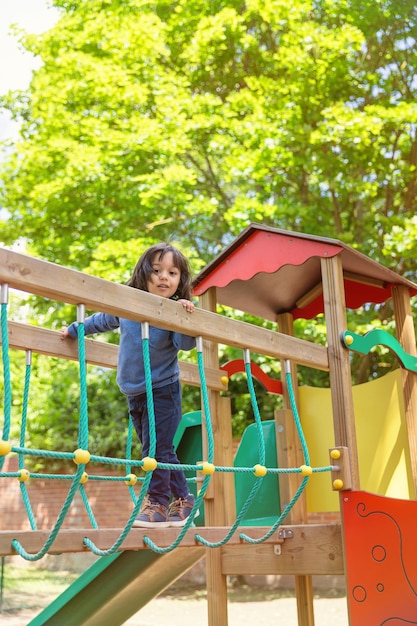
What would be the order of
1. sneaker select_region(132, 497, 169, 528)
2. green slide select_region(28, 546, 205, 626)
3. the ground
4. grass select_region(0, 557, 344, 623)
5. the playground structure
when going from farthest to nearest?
grass select_region(0, 557, 344, 623) → the ground → green slide select_region(28, 546, 205, 626) → sneaker select_region(132, 497, 169, 528) → the playground structure

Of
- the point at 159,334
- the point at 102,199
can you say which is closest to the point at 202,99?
the point at 102,199

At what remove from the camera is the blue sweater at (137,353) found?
2797 millimetres

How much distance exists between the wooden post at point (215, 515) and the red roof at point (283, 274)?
0.48 metres

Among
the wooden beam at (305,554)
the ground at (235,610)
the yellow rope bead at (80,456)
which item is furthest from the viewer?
the ground at (235,610)

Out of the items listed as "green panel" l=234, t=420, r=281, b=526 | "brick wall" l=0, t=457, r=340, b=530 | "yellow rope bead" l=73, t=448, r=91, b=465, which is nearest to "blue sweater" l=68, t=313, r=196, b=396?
"yellow rope bead" l=73, t=448, r=91, b=465

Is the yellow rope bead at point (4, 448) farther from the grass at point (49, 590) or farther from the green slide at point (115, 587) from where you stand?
the grass at point (49, 590)

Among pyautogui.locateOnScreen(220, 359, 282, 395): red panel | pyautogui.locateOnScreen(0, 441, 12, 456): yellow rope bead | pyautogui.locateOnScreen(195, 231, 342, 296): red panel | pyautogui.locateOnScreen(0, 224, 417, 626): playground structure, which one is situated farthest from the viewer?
pyautogui.locateOnScreen(220, 359, 282, 395): red panel

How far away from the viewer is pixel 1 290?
1.88 metres

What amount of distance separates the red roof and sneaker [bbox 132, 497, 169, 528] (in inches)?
58.7

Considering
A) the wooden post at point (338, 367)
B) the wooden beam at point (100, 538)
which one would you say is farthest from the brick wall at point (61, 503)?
the wooden beam at point (100, 538)

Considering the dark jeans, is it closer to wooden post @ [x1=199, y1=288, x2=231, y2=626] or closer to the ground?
wooden post @ [x1=199, y1=288, x2=231, y2=626]

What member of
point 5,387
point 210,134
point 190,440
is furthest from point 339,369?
point 210,134

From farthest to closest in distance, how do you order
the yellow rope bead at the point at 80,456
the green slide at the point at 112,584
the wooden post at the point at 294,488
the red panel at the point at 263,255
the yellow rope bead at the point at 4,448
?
1. the wooden post at the point at 294,488
2. the red panel at the point at 263,255
3. the green slide at the point at 112,584
4. the yellow rope bead at the point at 80,456
5. the yellow rope bead at the point at 4,448

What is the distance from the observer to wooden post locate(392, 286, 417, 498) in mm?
Answer: 3777
